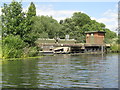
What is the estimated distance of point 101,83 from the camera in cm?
1625

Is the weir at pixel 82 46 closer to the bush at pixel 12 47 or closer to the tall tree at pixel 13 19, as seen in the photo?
the tall tree at pixel 13 19

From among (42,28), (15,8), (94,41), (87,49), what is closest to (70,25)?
(42,28)

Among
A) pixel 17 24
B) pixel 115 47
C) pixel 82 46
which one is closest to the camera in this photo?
pixel 17 24

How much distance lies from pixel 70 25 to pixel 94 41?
2165cm

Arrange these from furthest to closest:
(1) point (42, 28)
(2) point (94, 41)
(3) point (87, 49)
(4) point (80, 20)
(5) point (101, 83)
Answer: (4) point (80, 20) < (1) point (42, 28) < (2) point (94, 41) < (3) point (87, 49) < (5) point (101, 83)

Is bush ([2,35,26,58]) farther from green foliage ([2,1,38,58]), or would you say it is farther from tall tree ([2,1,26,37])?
tall tree ([2,1,26,37])

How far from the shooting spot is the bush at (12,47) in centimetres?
3884

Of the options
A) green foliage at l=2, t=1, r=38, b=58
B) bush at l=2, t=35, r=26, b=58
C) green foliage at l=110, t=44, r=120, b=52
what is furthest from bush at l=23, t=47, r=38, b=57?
green foliage at l=110, t=44, r=120, b=52

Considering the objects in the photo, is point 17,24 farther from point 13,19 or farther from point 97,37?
point 97,37

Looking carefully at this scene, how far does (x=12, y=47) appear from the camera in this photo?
40.0 meters

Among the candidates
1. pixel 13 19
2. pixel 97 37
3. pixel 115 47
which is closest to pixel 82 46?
pixel 97 37

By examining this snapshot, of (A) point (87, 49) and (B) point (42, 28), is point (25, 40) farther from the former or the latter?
(B) point (42, 28)

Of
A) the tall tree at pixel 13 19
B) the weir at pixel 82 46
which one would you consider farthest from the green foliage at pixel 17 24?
the weir at pixel 82 46

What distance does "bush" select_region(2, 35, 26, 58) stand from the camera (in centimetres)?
3884
